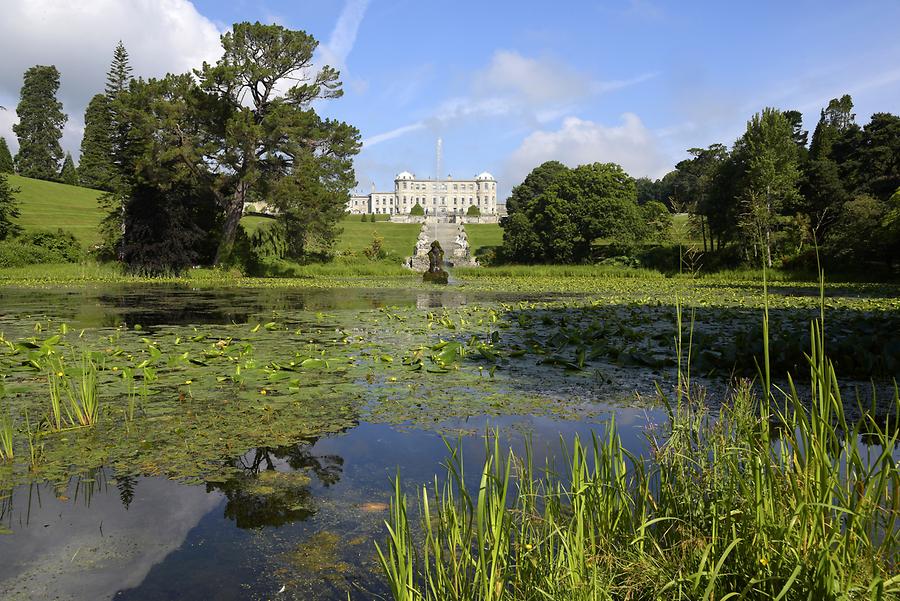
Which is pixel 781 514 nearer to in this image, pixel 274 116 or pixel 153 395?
pixel 153 395

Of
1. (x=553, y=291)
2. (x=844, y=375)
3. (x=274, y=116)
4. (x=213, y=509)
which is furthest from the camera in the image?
(x=274, y=116)

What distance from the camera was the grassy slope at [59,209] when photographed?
134 ft

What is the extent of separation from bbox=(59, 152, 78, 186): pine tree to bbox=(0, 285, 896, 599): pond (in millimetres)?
66607

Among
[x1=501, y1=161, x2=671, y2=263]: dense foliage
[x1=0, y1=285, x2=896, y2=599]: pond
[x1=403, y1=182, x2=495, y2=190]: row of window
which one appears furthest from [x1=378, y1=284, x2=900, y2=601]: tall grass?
[x1=403, y1=182, x2=495, y2=190]: row of window

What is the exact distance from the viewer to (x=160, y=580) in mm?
2543

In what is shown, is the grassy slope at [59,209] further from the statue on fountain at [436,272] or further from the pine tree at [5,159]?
the statue on fountain at [436,272]

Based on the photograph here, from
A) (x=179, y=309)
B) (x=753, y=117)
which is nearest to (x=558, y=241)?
(x=753, y=117)

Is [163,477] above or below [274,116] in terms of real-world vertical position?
below

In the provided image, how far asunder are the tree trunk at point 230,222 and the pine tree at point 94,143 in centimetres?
2080

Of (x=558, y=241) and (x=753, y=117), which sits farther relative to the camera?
(x=558, y=241)

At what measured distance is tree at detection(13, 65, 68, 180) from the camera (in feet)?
226

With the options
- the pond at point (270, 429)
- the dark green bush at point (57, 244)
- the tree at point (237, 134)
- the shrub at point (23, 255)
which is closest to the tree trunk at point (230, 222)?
the tree at point (237, 134)

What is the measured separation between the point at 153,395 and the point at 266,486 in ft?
8.72

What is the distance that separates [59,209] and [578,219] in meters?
41.8
